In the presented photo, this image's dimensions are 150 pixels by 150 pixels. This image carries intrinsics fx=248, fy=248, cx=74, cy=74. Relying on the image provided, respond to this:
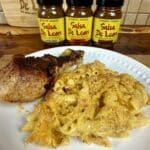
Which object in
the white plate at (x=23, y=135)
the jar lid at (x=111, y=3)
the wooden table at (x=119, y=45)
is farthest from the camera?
the wooden table at (x=119, y=45)

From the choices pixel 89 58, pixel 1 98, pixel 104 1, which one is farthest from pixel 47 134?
pixel 104 1

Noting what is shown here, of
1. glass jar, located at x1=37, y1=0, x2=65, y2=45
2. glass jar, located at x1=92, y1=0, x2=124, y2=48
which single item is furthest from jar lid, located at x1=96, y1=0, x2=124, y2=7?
glass jar, located at x1=37, y1=0, x2=65, y2=45

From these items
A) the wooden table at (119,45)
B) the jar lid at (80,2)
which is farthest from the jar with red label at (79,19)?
the wooden table at (119,45)

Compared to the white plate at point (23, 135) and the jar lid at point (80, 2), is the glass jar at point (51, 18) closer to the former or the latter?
the jar lid at point (80, 2)

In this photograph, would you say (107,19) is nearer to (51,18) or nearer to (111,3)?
(111,3)

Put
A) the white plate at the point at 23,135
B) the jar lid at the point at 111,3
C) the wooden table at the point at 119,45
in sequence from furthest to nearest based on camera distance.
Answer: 1. the wooden table at the point at 119,45
2. the jar lid at the point at 111,3
3. the white plate at the point at 23,135

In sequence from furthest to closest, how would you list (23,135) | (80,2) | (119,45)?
(119,45), (80,2), (23,135)

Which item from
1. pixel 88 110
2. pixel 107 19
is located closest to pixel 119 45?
pixel 107 19
